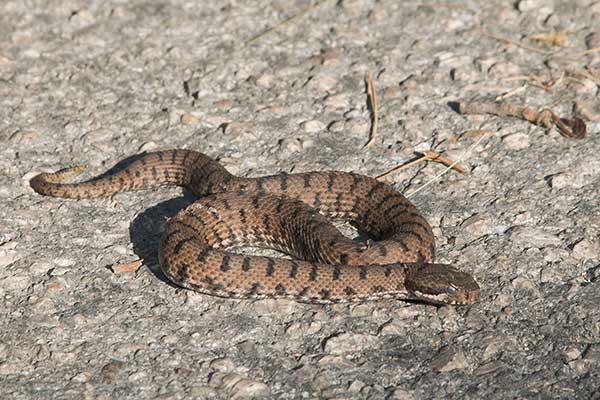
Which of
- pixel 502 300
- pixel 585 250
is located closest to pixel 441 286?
pixel 502 300

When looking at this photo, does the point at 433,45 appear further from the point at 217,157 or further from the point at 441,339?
the point at 441,339

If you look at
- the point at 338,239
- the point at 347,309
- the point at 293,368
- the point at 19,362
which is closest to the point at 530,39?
the point at 338,239

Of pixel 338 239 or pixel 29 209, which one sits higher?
pixel 29 209

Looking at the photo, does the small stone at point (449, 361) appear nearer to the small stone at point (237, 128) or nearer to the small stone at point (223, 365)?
the small stone at point (223, 365)

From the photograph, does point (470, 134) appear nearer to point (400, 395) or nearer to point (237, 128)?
point (237, 128)

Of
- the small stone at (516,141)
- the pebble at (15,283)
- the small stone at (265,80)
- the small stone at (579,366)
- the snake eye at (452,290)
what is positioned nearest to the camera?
the small stone at (579,366)

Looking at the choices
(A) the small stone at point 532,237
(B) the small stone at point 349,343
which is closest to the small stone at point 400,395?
(B) the small stone at point 349,343
